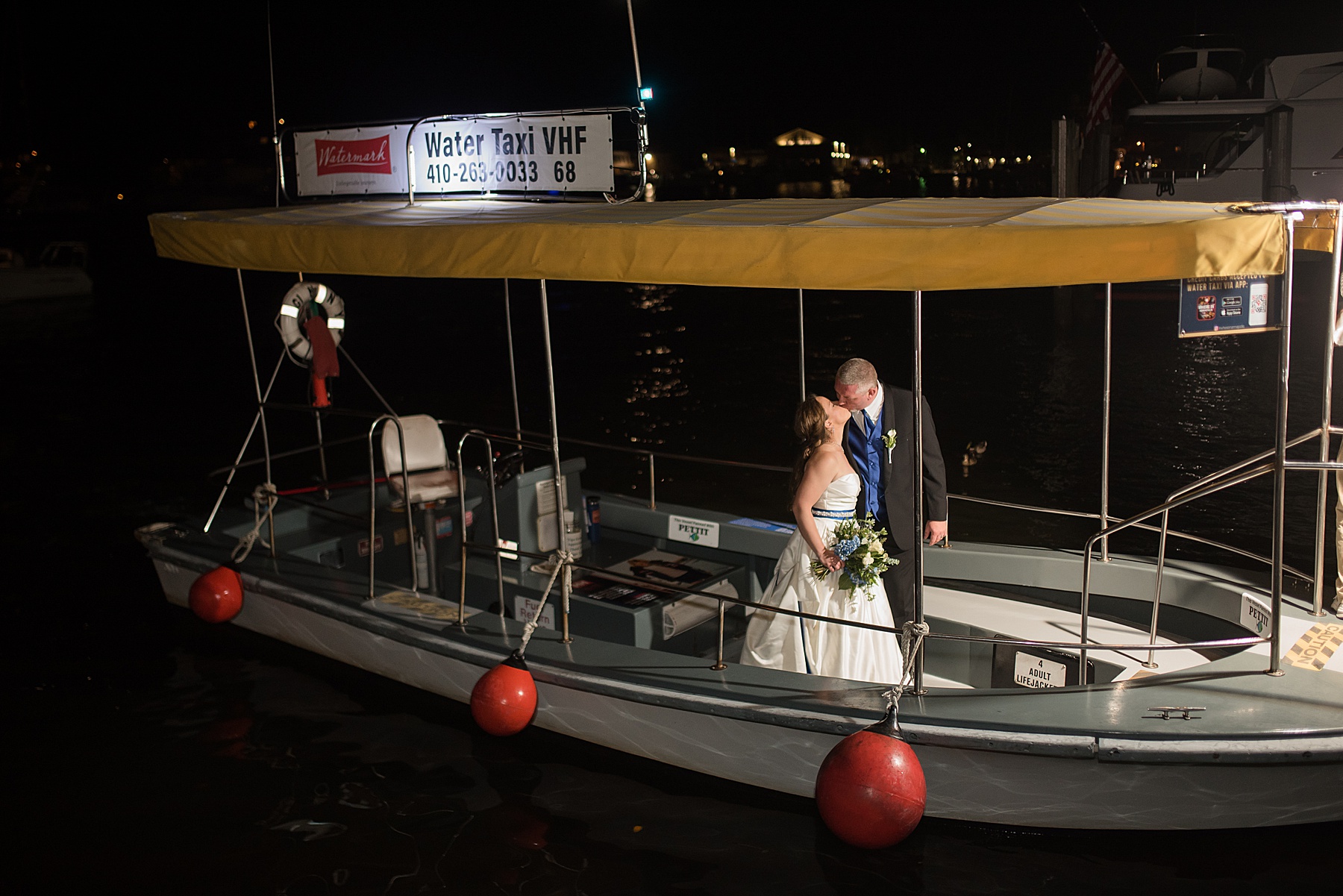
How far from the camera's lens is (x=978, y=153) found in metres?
137

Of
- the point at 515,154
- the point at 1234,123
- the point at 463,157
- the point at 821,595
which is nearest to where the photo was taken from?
the point at 821,595

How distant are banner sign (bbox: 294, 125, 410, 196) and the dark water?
11.4 ft

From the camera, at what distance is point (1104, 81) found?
18.2 metres

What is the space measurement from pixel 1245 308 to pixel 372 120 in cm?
629

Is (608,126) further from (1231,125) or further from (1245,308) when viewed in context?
(1231,125)

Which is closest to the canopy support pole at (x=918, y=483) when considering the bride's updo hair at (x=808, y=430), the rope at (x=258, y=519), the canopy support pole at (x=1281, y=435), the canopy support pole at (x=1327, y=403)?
the bride's updo hair at (x=808, y=430)

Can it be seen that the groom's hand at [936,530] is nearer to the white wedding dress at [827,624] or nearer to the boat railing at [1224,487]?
the white wedding dress at [827,624]

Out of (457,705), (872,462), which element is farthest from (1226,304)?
(457,705)

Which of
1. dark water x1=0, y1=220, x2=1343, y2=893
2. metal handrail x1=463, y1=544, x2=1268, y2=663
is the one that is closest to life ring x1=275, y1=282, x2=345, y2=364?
dark water x1=0, y1=220, x2=1343, y2=893

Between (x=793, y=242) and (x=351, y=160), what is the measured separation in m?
5.16

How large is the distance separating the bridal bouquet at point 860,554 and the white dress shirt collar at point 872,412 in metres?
0.48

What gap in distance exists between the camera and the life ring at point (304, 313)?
779 centimetres

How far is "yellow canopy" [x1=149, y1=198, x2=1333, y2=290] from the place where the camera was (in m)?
3.79

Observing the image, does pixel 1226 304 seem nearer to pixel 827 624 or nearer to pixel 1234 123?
pixel 827 624
